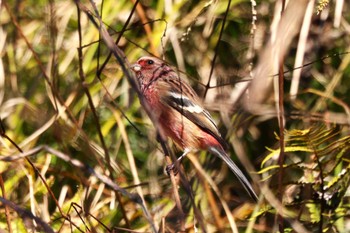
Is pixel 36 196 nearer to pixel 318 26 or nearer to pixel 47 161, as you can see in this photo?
pixel 47 161

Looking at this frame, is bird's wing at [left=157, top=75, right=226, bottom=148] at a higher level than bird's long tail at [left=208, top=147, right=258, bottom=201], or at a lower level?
higher

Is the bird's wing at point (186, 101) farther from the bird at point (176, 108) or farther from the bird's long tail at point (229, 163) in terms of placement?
the bird's long tail at point (229, 163)

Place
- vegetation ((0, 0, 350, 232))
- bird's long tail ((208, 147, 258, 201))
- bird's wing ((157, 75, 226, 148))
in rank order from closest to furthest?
bird's long tail ((208, 147, 258, 201))
vegetation ((0, 0, 350, 232))
bird's wing ((157, 75, 226, 148))

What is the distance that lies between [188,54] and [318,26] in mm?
811

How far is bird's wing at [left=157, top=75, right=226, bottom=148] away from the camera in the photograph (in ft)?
11.8

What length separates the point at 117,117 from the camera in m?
3.82

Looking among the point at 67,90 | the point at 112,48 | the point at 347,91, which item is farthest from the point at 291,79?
the point at 112,48

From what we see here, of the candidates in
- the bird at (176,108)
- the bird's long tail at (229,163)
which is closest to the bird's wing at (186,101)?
the bird at (176,108)

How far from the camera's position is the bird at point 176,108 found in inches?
141

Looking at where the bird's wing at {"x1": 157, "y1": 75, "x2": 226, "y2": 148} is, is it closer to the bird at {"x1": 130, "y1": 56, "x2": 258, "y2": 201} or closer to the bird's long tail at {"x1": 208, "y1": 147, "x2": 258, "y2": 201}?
the bird at {"x1": 130, "y1": 56, "x2": 258, "y2": 201}

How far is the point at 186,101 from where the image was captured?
144 inches

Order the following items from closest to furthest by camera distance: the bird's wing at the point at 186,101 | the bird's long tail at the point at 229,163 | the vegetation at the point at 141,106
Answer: the bird's long tail at the point at 229,163 → the vegetation at the point at 141,106 → the bird's wing at the point at 186,101

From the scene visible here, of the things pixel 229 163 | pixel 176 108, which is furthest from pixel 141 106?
pixel 229 163

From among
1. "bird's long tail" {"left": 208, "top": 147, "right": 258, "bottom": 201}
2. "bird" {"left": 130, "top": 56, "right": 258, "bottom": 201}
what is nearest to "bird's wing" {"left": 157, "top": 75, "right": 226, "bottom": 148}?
"bird" {"left": 130, "top": 56, "right": 258, "bottom": 201}
